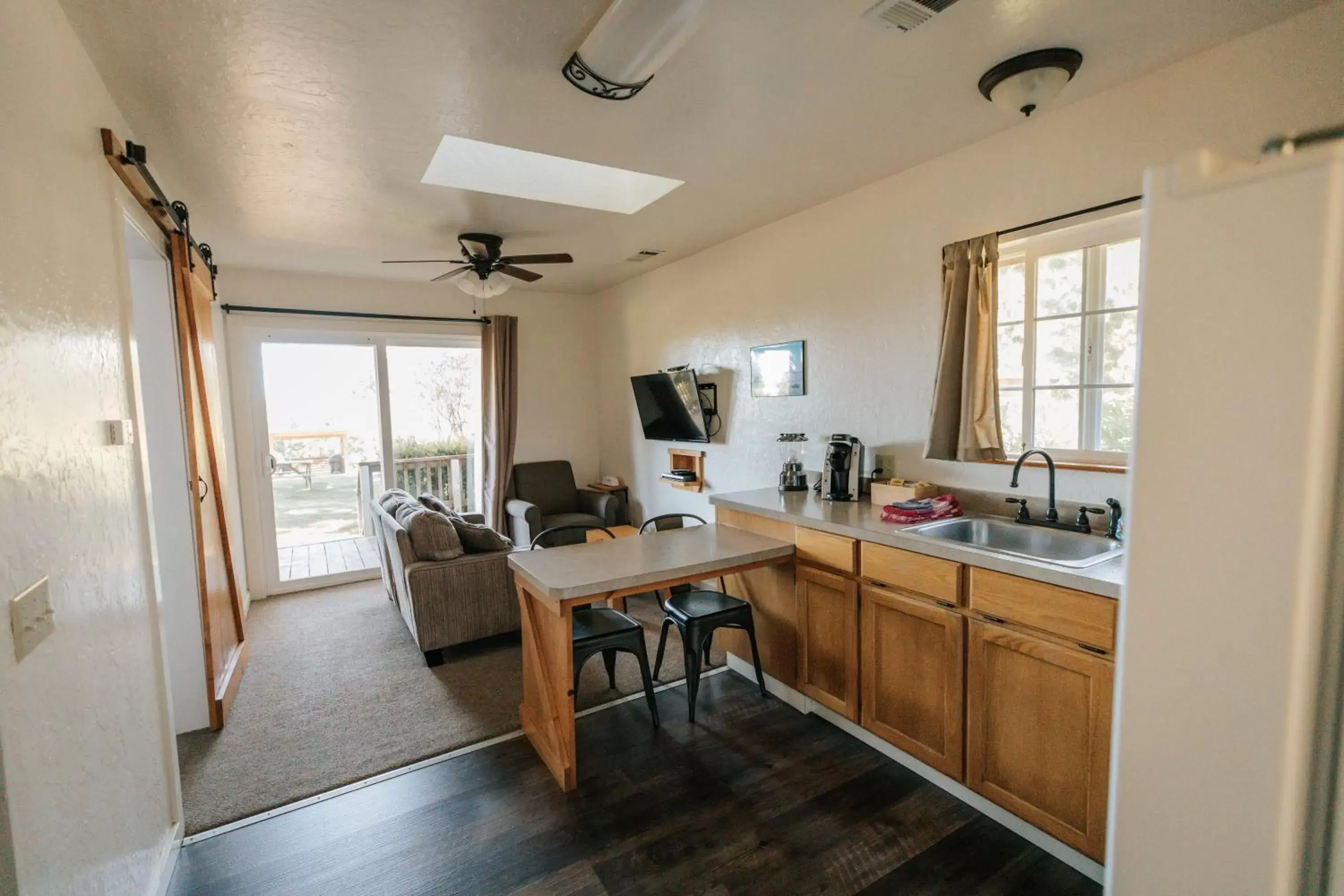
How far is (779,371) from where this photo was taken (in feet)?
11.7

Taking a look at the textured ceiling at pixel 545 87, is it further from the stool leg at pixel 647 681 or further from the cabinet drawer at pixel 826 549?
the stool leg at pixel 647 681

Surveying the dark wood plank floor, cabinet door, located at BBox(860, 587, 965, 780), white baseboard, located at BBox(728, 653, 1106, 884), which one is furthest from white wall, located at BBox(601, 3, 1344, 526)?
the dark wood plank floor

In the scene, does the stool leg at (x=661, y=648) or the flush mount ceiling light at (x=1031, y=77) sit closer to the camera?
the flush mount ceiling light at (x=1031, y=77)

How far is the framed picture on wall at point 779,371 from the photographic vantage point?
3420 millimetres

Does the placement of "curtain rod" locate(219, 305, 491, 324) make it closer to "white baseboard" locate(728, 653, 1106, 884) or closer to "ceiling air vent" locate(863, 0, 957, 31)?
"white baseboard" locate(728, 653, 1106, 884)

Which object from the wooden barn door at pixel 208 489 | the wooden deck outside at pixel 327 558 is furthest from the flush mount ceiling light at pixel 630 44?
the wooden deck outside at pixel 327 558

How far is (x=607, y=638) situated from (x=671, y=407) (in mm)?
2408

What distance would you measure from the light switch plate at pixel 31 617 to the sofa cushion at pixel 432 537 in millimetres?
2099

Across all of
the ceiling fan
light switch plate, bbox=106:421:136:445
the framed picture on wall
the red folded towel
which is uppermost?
the ceiling fan

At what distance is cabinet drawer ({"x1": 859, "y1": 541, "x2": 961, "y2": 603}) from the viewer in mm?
2016

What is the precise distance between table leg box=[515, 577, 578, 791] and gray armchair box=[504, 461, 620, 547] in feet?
7.92

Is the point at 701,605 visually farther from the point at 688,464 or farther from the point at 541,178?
the point at 541,178

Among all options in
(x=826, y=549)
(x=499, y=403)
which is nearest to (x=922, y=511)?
(x=826, y=549)

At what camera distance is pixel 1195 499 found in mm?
631
